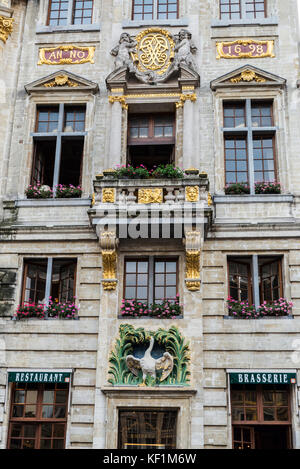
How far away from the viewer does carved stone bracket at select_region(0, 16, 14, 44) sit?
72.7 feet

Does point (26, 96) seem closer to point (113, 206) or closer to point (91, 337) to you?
point (113, 206)

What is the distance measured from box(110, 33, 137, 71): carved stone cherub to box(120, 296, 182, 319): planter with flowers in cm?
822

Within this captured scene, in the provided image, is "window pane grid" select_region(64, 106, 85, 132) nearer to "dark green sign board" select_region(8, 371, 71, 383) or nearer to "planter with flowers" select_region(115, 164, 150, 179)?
"planter with flowers" select_region(115, 164, 150, 179)

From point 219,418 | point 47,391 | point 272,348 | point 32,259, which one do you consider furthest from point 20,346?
point 272,348

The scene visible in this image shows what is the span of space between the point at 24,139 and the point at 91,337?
24.0ft

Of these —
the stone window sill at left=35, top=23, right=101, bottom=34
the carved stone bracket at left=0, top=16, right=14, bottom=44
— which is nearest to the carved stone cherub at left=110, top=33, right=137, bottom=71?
the stone window sill at left=35, top=23, right=101, bottom=34

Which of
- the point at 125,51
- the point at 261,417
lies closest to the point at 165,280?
the point at 261,417

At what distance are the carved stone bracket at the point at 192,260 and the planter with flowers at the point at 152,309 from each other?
0.72 m

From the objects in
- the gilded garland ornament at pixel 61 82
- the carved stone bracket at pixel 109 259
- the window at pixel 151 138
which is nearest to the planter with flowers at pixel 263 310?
the carved stone bracket at pixel 109 259

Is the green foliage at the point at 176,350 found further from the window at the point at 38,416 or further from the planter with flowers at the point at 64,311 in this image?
the window at the point at 38,416

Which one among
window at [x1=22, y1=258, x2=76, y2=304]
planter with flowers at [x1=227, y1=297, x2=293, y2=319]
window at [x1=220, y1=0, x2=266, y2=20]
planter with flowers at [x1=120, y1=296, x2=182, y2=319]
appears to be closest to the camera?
planter with flowers at [x1=227, y1=297, x2=293, y2=319]

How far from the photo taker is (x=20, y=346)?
61.9ft

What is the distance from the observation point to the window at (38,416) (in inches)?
714
